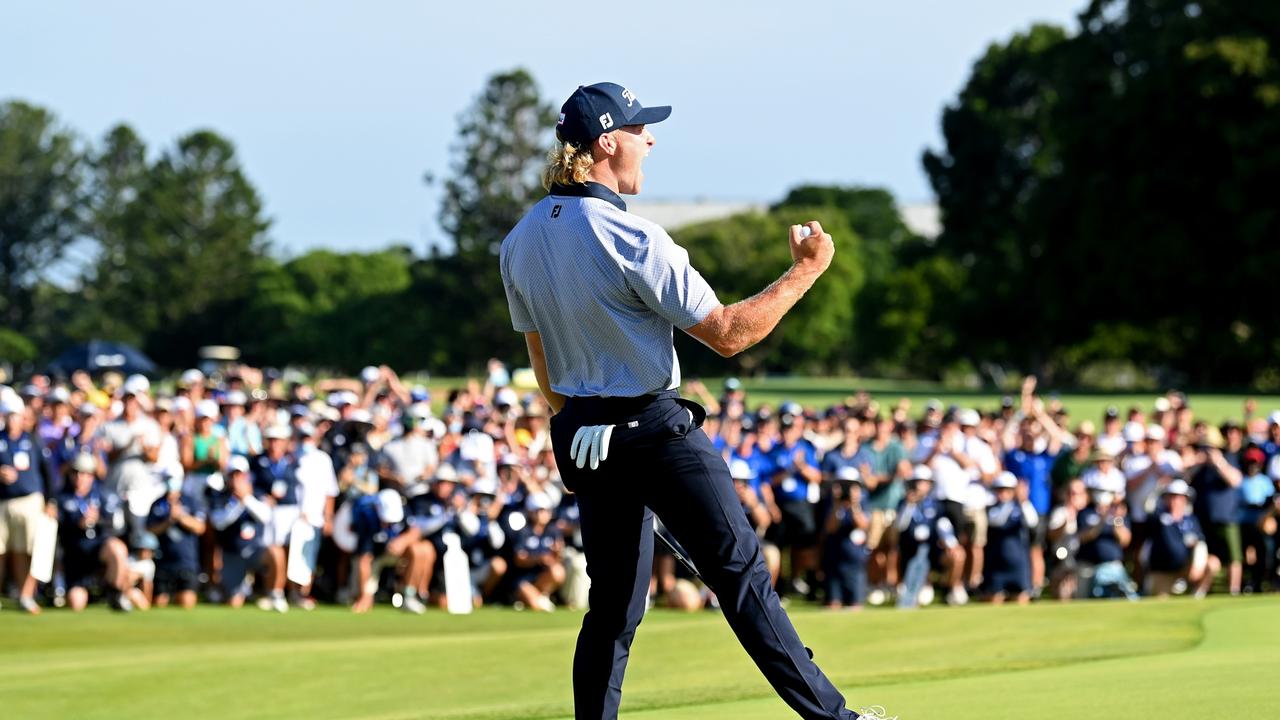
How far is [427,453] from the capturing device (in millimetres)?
17859

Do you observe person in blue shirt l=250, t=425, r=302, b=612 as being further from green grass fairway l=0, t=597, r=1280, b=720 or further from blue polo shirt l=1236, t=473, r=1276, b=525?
blue polo shirt l=1236, t=473, r=1276, b=525

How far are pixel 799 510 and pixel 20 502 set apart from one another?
8238mm

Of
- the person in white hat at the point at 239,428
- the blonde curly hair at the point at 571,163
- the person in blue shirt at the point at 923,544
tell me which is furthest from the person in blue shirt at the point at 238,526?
the blonde curly hair at the point at 571,163

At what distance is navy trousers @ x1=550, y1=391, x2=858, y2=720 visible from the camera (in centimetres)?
485

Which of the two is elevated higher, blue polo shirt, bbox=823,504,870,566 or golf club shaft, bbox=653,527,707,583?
golf club shaft, bbox=653,527,707,583

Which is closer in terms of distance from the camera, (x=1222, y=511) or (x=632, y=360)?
(x=632, y=360)

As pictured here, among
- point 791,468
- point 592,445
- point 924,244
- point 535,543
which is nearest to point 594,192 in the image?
point 592,445

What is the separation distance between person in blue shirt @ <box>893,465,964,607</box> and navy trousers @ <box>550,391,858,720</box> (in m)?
12.8

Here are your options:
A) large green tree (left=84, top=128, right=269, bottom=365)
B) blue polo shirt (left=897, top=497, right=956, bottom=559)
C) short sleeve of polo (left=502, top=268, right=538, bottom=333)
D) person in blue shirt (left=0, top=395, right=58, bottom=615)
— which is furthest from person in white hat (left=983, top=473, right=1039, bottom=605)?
large green tree (left=84, top=128, right=269, bottom=365)

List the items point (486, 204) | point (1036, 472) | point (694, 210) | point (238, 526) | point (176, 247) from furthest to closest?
1. point (694, 210)
2. point (176, 247)
3. point (486, 204)
4. point (1036, 472)
5. point (238, 526)

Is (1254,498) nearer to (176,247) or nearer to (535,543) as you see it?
(535,543)

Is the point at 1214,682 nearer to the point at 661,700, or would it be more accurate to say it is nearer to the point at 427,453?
the point at 661,700

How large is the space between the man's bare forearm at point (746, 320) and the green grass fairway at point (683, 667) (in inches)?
98.4

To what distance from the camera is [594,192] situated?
4918 millimetres
